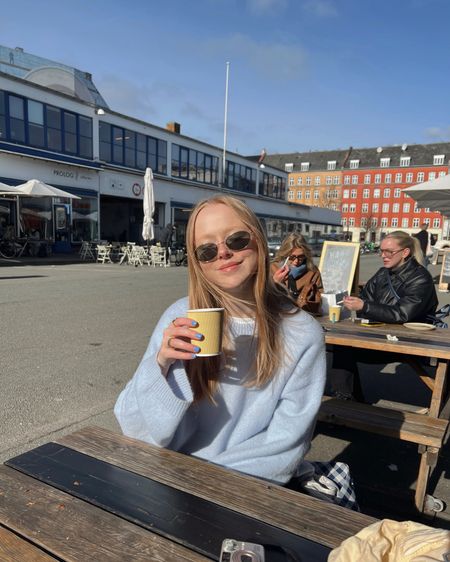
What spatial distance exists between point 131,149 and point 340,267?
21616mm

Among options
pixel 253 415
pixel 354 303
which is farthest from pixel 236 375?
pixel 354 303

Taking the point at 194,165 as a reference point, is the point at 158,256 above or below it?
below

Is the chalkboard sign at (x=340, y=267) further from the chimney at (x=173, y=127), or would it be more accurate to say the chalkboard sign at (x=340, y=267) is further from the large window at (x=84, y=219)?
the chimney at (x=173, y=127)

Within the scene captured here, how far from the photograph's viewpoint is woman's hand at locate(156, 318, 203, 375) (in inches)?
47.9

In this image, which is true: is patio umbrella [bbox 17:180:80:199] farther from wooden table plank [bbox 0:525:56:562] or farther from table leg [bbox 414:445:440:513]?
wooden table plank [bbox 0:525:56:562]

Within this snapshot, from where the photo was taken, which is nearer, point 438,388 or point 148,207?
point 438,388

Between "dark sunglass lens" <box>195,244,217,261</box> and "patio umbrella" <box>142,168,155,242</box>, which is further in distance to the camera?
"patio umbrella" <box>142,168,155,242</box>

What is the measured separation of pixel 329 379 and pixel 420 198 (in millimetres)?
8160

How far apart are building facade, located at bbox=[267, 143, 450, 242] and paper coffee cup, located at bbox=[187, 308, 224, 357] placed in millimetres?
76308

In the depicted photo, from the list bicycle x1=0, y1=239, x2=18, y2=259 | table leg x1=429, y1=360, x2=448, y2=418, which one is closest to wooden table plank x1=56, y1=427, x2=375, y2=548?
table leg x1=429, y1=360, x2=448, y2=418

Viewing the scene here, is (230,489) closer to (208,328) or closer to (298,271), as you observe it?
(208,328)

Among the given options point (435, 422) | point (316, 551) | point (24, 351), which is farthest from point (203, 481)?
point (24, 351)

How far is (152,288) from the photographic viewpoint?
1127 cm

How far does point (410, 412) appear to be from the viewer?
115 inches
